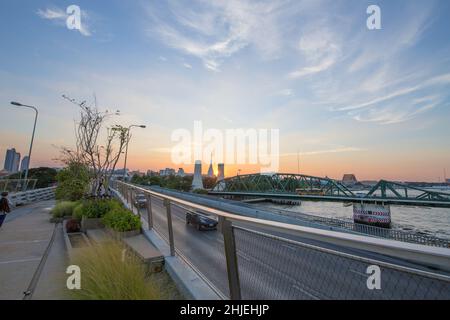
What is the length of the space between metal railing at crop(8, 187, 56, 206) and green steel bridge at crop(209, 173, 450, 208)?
61.9 meters

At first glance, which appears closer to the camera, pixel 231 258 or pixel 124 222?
pixel 231 258

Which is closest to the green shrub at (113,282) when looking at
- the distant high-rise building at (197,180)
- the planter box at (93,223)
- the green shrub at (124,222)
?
the green shrub at (124,222)

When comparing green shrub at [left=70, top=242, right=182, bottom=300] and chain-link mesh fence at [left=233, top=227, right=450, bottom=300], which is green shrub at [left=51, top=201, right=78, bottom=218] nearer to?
green shrub at [left=70, top=242, right=182, bottom=300]

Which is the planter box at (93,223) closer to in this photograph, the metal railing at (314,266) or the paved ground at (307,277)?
the metal railing at (314,266)

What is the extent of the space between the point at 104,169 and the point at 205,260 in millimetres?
9987

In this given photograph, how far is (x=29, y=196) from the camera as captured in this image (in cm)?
2088

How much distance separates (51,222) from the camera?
11.5 m

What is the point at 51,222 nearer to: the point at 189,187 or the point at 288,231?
the point at 288,231

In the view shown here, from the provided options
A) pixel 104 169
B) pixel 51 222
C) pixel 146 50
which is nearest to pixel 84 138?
pixel 104 169

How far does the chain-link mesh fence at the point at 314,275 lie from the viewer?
152cm

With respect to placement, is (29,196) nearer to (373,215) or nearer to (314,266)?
(314,266)

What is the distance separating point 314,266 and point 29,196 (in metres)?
25.3

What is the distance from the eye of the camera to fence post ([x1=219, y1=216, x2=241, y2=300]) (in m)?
2.62

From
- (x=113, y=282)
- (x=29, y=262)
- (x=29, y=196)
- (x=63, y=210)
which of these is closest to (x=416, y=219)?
(x=63, y=210)
